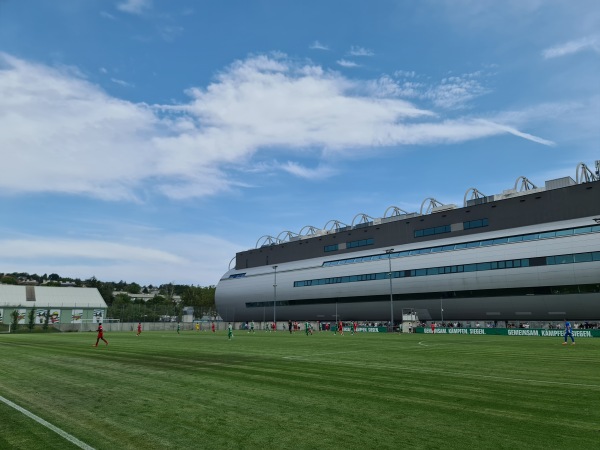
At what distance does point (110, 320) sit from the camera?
105688 millimetres

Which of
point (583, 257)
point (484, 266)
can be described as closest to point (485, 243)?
point (484, 266)

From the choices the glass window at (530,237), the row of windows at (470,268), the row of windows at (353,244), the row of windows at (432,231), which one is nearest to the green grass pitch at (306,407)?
the row of windows at (470,268)

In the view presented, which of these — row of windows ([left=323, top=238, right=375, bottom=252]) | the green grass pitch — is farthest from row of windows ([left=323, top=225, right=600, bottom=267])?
the green grass pitch

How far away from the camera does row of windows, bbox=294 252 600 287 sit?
55.8 meters

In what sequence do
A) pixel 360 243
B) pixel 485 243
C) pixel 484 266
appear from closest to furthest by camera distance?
1. pixel 484 266
2. pixel 485 243
3. pixel 360 243

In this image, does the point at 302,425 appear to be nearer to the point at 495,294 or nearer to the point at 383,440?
the point at 383,440

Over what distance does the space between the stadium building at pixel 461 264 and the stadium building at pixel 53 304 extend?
49.2m

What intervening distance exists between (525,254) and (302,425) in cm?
6151

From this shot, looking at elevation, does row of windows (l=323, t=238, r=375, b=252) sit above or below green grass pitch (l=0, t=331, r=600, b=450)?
above

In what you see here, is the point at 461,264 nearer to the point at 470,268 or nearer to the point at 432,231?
the point at 470,268

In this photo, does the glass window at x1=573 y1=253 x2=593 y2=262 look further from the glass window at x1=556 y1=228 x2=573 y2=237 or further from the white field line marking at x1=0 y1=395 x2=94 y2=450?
the white field line marking at x1=0 y1=395 x2=94 y2=450

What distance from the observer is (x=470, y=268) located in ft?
218

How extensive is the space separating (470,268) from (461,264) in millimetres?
1580

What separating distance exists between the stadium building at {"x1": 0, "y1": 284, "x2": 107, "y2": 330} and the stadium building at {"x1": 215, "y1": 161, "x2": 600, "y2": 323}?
49.2 m
